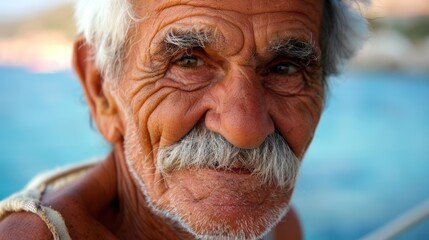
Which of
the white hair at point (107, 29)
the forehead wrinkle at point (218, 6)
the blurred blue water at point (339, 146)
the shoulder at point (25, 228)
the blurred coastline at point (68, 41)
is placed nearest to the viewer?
the shoulder at point (25, 228)

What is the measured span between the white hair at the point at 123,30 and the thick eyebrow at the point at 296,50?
0.21 metres

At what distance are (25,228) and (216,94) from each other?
0.69 metres

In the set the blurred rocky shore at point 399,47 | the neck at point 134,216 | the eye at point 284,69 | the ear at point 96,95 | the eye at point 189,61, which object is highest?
the eye at point 189,61

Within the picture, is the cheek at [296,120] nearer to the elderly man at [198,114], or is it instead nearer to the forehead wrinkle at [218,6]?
the elderly man at [198,114]

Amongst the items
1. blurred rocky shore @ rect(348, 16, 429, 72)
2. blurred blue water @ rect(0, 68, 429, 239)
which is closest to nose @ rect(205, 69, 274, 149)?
blurred blue water @ rect(0, 68, 429, 239)

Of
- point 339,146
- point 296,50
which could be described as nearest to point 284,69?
point 296,50

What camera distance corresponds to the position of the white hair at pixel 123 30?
6.19 ft

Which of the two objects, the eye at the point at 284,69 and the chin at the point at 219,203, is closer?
the chin at the point at 219,203

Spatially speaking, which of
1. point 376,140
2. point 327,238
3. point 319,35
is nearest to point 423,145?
point 376,140

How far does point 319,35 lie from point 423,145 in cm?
1031

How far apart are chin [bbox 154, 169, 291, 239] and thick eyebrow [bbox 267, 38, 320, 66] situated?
0.41 m

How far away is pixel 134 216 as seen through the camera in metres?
2.08

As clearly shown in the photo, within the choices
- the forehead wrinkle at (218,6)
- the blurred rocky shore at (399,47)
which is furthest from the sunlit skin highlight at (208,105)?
the blurred rocky shore at (399,47)

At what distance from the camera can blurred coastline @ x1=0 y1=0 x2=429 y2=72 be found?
13133 mm
